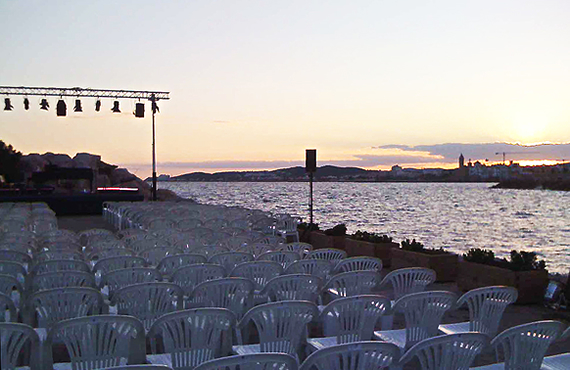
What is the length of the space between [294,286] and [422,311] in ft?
3.65

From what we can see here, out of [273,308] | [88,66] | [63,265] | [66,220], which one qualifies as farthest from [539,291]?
[88,66]

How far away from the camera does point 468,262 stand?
8.27 m

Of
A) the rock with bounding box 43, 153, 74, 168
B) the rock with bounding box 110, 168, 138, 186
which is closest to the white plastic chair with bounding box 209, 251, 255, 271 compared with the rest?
the rock with bounding box 110, 168, 138, 186

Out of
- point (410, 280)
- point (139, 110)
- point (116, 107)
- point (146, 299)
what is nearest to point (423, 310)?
point (410, 280)

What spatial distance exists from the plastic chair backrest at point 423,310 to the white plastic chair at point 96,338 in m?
1.79

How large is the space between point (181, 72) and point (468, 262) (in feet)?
67.7

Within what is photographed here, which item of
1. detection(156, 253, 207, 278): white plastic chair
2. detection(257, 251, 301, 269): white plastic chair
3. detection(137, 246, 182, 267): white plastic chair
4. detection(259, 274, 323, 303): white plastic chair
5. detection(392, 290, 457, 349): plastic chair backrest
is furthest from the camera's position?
detection(137, 246, 182, 267): white plastic chair

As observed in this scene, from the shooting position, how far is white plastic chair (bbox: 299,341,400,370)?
2.76m

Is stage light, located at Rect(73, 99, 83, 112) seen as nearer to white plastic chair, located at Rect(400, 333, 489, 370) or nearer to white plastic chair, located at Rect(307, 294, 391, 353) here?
white plastic chair, located at Rect(307, 294, 391, 353)

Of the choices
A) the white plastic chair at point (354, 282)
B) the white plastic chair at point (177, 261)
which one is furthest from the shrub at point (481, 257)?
the white plastic chair at point (177, 261)

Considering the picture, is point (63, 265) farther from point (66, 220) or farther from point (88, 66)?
point (88, 66)

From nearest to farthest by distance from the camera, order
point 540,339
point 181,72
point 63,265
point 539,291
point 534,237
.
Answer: point 540,339 < point 63,265 < point 539,291 < point 181,72 < point 534,237

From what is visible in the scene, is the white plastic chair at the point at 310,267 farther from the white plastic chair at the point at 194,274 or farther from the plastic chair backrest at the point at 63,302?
the plastic chair backrest at the point at 63,302

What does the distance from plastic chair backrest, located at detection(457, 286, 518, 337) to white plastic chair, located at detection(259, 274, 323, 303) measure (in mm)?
1214
